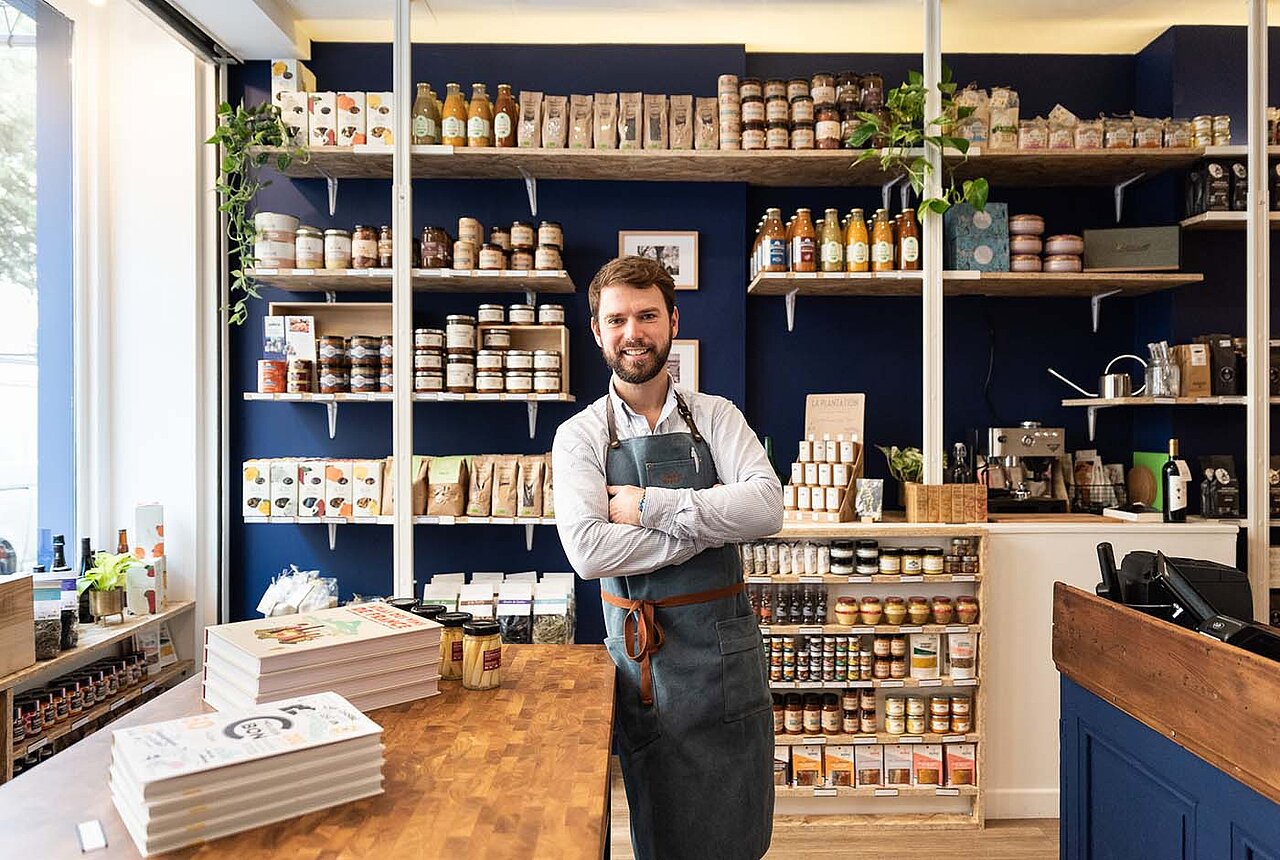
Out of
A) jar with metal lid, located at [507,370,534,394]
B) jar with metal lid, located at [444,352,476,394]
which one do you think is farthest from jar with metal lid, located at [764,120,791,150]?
jar with metal lid, located at [444,352,476,394]

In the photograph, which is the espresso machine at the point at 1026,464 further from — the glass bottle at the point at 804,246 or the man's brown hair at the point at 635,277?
the man's brown hair at the point at 635,277

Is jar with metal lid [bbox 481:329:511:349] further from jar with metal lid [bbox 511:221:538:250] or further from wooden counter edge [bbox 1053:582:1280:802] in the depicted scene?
wooden counter edge [bbox 1053:582:1280:802]

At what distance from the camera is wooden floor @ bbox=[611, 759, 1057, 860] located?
3.29 meters

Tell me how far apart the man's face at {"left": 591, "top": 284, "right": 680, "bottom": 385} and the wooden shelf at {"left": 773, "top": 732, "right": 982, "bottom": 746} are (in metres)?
2.02

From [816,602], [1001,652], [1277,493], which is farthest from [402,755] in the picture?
[1277,493]

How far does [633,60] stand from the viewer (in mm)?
4137

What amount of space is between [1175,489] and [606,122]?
276 centimetres

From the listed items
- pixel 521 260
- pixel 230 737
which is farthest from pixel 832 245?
pixel 230 737

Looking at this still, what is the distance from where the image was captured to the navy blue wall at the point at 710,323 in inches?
162

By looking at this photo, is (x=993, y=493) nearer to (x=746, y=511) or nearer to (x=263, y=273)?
(x=746, y=511)

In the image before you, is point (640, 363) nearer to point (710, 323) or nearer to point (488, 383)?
point (488, 383)

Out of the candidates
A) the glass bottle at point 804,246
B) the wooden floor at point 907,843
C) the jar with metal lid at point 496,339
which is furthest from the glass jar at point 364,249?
the wooden floor at point 907,843

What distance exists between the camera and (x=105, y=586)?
3404 millimetres

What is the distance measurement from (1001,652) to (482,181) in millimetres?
3064
